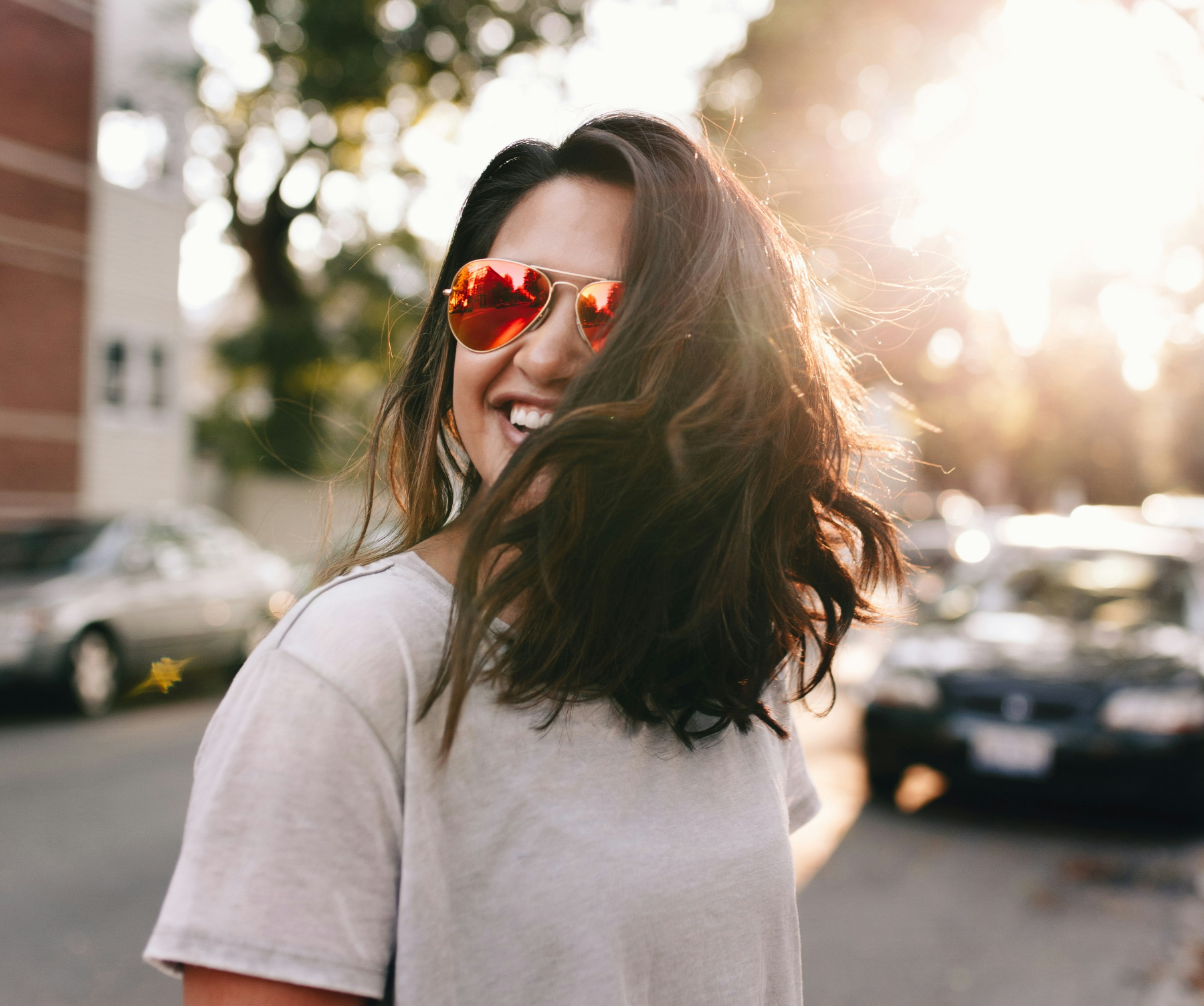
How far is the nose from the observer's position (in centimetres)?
143

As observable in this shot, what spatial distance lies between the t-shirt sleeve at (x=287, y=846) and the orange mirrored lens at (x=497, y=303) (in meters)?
0.58

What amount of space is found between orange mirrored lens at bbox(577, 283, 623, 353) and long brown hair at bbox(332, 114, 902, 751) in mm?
28

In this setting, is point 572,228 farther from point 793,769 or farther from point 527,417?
point 793,769

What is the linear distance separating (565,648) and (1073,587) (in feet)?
22.5

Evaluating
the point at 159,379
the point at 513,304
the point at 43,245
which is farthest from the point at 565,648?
the point at 159,379

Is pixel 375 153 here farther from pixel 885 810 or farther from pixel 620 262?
pixel 620 262

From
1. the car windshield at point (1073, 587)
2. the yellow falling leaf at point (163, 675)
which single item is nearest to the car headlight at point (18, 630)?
the car windshield at point (1073, 587)

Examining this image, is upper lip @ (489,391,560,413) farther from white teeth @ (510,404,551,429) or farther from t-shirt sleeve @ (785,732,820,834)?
t-shirt sleeve @ (785,732,820,834)

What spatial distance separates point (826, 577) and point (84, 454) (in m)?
18.0

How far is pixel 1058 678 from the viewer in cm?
624

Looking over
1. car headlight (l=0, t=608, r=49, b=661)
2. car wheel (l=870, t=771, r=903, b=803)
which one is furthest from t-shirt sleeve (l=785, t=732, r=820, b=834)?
car headlight (l=0, t=608, r=49, b=661)

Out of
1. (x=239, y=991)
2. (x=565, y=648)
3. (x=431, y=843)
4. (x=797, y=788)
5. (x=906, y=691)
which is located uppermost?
(x=565, y=648)

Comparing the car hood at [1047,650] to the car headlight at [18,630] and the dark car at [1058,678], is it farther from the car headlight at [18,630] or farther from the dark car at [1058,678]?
the car headlight at [18,630]

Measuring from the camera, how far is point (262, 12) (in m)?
16.7
